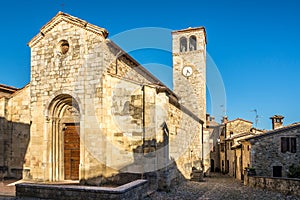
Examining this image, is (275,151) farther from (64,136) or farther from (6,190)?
(6,190)

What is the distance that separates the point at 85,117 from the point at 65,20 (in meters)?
4.89

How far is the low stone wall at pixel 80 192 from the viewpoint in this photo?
7652mm

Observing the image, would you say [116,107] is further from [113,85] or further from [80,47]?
[80,47]

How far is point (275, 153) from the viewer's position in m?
18.1

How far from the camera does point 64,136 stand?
13445mm

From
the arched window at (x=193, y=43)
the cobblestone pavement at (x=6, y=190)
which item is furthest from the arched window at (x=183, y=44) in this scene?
the cobblestone pavement at (x=6, y=190)

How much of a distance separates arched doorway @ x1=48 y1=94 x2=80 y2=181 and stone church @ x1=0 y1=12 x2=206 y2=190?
48 millimetres

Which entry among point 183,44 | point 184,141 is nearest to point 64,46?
point 184,141

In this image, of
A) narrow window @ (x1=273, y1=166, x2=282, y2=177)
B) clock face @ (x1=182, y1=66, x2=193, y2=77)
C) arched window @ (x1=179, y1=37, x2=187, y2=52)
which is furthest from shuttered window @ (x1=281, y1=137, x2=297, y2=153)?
arched window @ (x1=179, y1=37, x2=187, y2=52)

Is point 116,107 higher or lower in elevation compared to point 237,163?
higher

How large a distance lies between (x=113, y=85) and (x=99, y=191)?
536 centimetres

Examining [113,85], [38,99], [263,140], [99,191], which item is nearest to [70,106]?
[38,99]

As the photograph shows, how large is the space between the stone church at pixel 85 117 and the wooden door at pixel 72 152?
0.16 ft

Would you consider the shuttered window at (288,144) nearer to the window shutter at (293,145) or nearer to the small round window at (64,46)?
the window shutter at (293,145)
